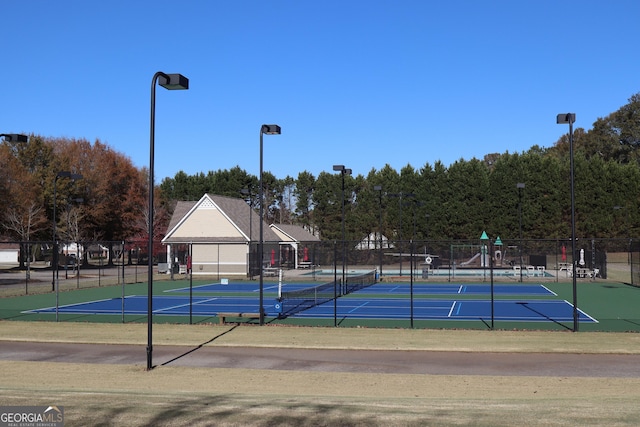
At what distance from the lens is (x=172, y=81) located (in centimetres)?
1521

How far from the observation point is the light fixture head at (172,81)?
15.1 meters

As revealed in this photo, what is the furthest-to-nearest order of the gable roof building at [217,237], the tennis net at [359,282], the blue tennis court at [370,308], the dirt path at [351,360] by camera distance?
1. the gable roof building at [217,237]
2. the tennis net at [359,282]
3. the blue tennis court at [370,308]
4. the dirt path at [351,360]

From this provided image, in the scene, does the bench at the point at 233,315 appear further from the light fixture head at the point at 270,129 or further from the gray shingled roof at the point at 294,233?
the gray shingled roof at the point at 294,233

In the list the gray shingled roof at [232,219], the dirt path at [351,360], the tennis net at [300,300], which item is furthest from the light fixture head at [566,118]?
the gray shingled roof at [232,219]

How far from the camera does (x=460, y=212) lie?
82375mm

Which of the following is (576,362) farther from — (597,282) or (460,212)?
(460,212)

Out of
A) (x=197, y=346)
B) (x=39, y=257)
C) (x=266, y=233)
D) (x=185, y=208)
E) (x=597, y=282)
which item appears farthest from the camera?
(x=39, y=257)

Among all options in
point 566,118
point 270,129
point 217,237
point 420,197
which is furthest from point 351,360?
point 420,197

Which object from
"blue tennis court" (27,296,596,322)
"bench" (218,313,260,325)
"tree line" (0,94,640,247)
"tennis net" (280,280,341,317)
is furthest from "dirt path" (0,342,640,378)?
"tree line" (0,94,640,247)

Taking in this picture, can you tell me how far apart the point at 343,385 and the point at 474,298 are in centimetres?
2398

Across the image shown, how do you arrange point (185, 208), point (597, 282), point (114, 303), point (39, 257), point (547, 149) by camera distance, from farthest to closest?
point (547, 149)
point (39, 257)
point (185, 208)
point (597, 282)
point (114, 303)

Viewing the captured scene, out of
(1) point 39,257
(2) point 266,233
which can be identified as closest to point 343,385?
(2) point 266,233

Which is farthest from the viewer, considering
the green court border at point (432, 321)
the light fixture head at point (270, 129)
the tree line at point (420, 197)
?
the tree line at point (420, 197)

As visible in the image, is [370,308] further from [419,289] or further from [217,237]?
[217,237]
